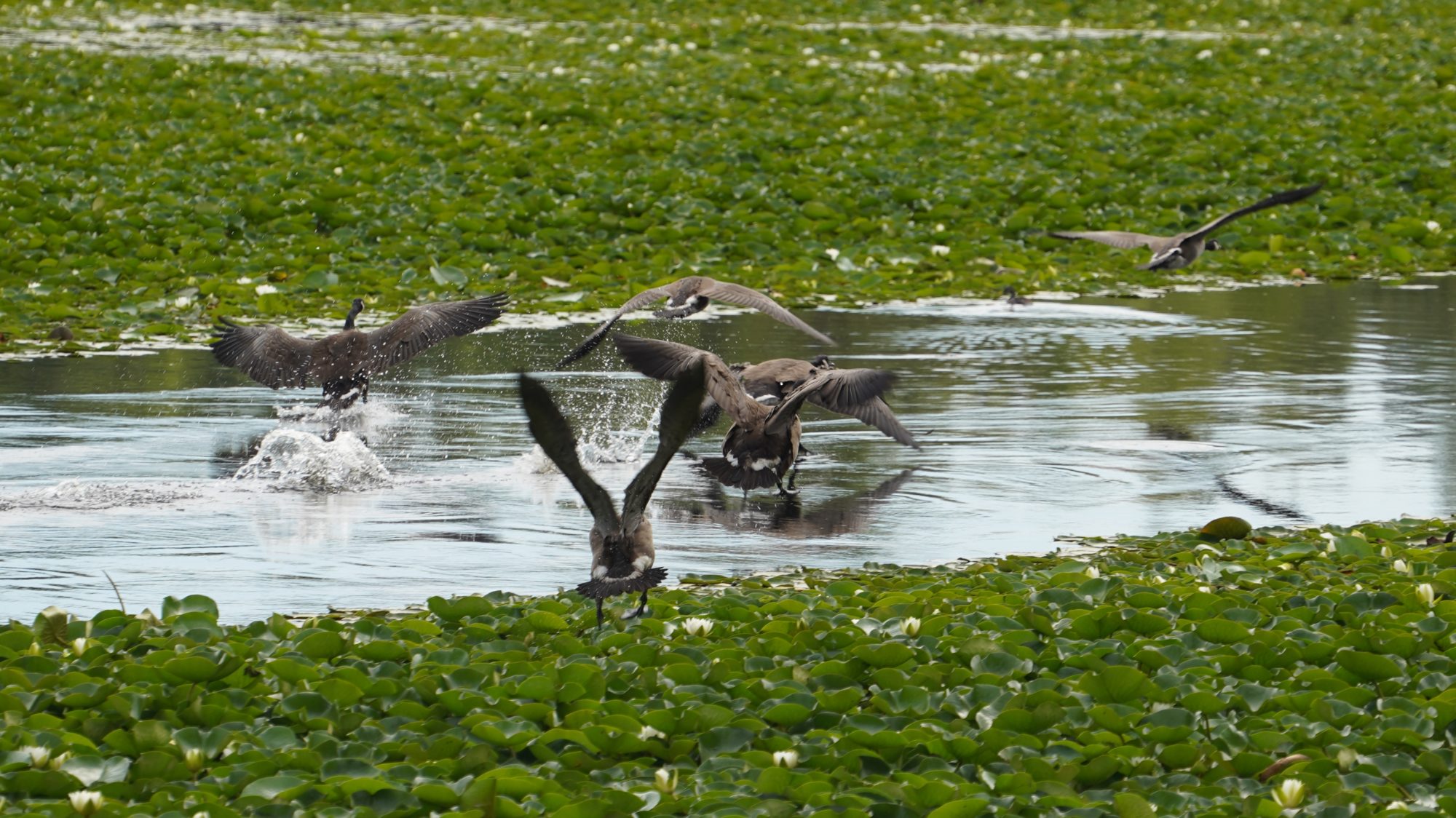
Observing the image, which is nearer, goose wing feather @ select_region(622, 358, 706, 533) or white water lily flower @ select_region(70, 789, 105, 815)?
white water lily flower @ select_region(70, 789, 105, 815)

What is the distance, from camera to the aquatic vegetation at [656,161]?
16359 mm

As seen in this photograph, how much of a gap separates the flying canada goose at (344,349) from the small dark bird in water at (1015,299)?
6.22 m

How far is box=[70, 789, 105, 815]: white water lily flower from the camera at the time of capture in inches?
192

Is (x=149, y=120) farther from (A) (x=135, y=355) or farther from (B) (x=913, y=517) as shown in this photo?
(B) (x=913, y=517)

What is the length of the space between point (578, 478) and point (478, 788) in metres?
1.38

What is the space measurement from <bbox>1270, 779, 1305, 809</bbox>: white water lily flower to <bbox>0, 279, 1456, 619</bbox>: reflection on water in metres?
3.17

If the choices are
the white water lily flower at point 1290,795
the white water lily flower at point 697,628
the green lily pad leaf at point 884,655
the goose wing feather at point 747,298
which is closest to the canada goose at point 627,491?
the white water lily flower at point 697,628

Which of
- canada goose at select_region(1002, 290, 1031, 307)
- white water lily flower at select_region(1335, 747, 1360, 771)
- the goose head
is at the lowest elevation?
white water lily flower at select_region(1335, 747, 1360, 771)

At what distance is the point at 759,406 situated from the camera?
369 inches

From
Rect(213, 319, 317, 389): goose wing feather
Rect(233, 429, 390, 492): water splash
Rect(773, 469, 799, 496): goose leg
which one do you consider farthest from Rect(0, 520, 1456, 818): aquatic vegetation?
Rect(213, 319, 317, 389): goose wing feather

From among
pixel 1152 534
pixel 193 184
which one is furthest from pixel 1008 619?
pixel 193 184

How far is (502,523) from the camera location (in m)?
8.84

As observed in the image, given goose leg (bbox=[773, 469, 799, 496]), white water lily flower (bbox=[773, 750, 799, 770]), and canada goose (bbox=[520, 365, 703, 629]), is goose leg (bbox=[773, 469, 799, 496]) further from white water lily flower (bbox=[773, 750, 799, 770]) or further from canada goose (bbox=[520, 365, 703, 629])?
white water lily flower (bbox=[773, 750, 799, 770])

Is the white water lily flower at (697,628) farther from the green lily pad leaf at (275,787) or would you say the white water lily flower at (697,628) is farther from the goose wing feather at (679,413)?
the green lily pad leaf at (275,787)
